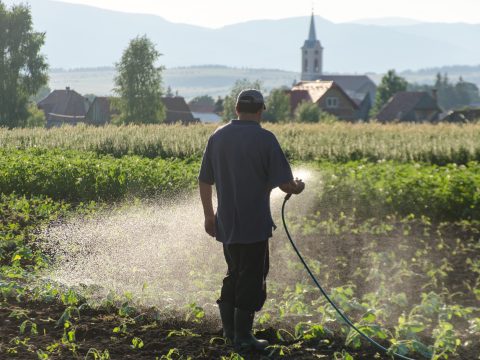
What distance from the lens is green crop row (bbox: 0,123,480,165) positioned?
826 inches

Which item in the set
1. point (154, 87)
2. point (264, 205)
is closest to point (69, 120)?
point (154, 87)

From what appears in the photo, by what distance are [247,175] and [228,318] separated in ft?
3.71

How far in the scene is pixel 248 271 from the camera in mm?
5660

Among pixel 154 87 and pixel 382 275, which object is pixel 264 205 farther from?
pixel 154 87

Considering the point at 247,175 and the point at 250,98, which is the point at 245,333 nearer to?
the point at 247,175

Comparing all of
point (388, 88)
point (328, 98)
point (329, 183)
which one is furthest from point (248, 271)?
point (388, 88)

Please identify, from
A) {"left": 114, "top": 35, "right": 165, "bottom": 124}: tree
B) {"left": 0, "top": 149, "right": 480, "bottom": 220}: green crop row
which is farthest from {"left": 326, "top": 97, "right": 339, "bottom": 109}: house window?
{"left": 0, "top": 149, "right": 480, "bottom": 220}: green crop row

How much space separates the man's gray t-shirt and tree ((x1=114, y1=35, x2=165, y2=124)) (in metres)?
67.1

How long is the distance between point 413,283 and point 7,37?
61178 millimetres

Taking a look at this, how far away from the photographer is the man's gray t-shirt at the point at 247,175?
18.2ft

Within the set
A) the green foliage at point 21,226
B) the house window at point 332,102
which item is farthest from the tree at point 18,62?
the green foliage at point 21,226

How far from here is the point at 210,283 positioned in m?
7.78

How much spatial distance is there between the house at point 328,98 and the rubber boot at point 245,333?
295ft

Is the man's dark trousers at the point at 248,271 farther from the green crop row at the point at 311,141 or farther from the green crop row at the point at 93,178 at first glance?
the green crop row at the point at 311,141
